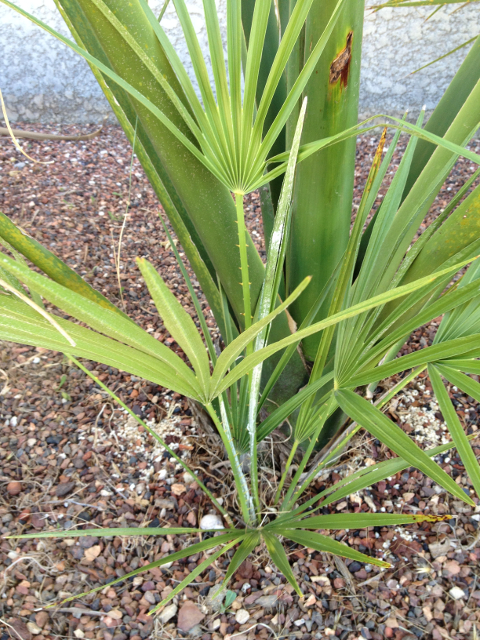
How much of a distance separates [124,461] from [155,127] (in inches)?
26.3

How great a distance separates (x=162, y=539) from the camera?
2.60 ft

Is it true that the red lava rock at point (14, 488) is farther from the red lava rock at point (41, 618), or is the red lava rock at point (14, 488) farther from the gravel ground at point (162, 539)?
the red lava rock at point (41, 618)

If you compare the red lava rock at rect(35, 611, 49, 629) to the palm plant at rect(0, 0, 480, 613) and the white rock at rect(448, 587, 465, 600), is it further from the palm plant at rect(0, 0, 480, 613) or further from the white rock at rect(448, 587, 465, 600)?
the white rock at rect(448, 587, 465, 600)

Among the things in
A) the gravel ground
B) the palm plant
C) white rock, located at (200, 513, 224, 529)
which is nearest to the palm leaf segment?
the palm plant

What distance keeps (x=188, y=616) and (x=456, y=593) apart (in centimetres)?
43

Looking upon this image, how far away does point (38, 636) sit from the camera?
668 mm

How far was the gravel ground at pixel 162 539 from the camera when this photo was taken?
690mm

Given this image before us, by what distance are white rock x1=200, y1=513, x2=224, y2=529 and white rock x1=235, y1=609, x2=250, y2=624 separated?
133mm

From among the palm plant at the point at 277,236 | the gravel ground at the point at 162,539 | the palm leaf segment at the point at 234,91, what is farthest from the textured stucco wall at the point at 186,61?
the palm leaf segment at the point at 234,91

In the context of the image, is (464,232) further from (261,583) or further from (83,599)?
(83,599)

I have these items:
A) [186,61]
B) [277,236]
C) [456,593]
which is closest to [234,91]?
[277,236]

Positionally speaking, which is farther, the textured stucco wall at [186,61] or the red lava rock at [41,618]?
the textured stucco wall at [186,61]

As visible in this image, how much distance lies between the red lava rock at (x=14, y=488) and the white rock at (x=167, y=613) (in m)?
0.36

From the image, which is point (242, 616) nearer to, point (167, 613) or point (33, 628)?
point (167, 613)
